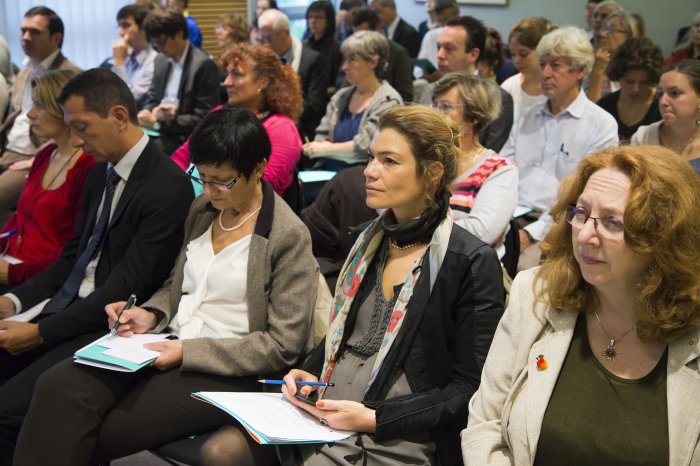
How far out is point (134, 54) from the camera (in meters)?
6.66

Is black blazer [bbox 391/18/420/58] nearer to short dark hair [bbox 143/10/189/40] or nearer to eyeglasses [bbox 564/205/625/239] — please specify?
short dark hair [bbox 143/10/189/40]

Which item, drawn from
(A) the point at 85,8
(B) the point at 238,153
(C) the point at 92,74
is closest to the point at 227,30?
(A) the point at 85,8

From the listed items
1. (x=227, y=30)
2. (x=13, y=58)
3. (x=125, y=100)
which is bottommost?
(x=13, y=58)

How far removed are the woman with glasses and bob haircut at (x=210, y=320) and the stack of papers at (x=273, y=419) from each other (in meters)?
0.21

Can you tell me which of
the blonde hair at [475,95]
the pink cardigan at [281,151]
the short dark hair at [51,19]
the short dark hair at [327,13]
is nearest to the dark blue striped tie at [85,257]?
the pink cardigan at [281,151]

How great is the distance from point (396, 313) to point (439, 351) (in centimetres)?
15

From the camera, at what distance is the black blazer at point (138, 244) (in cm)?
268

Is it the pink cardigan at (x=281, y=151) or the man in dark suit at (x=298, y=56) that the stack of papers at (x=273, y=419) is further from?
the man in dark suit at (x=298, y=56)

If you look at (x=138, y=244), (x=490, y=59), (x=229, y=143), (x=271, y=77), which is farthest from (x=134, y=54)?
(x=229, y=143)

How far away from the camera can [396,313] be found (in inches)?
81.3

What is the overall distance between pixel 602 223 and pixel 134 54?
578 centimetres

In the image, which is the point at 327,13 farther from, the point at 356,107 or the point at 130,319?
the point at 130,319

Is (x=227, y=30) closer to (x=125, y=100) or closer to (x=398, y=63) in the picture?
(x=398, y=63)

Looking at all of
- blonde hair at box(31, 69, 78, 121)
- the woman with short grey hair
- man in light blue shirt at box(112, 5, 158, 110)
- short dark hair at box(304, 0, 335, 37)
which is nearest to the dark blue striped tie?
blonde hair at box(31, 69, 78, 121)
